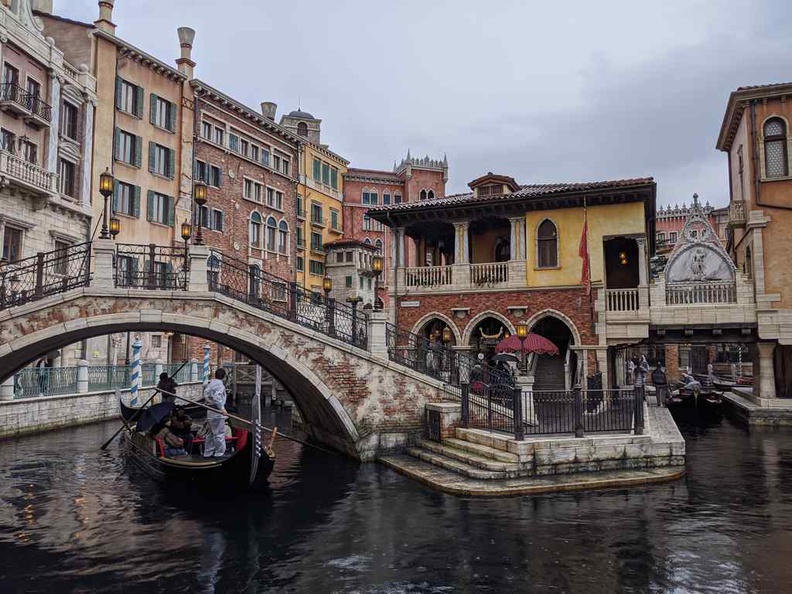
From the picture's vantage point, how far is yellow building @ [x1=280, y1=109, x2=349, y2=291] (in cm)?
4444

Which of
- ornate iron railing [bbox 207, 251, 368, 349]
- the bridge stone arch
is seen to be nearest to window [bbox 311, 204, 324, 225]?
the bridge stone arch

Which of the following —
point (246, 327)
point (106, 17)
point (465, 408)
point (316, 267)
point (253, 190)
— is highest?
point (106, 17)

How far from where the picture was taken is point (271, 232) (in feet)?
135

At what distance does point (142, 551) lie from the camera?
9.10 meters

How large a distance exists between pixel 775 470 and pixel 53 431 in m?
19.9

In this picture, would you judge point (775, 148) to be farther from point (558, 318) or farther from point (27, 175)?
point (27, 175)

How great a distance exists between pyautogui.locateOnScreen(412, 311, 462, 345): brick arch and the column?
31.8 feet

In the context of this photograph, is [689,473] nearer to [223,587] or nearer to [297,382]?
[297,382]

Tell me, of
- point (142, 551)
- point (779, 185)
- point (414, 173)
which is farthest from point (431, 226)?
point (414, 173)

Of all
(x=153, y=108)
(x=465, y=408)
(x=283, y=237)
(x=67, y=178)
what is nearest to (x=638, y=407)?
(x=465, y=408)

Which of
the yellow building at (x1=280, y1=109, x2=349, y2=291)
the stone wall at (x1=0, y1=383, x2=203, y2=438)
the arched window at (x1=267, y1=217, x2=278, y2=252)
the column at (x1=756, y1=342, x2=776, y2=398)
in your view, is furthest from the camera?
the yellow building at (x1=280, y1=109, x2=349, y2=291)

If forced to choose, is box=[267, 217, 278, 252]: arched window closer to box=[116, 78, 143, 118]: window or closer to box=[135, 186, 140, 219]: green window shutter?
box=[135, 186, 140, 219]: green window shutter

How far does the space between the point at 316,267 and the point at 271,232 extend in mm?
5902

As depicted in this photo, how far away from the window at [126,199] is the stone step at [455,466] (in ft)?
66.5
